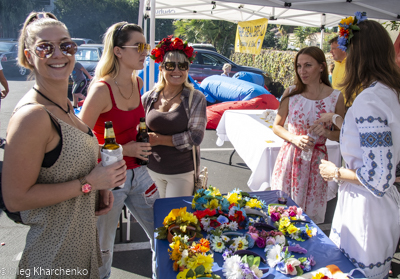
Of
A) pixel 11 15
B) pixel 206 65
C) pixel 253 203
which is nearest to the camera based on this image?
pixel 253 203

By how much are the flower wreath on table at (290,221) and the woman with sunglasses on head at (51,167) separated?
0.94m

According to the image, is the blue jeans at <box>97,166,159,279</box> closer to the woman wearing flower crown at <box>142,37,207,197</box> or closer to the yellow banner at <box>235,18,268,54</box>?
the woman wearing flower crown at <box>142,37,207,197</box>

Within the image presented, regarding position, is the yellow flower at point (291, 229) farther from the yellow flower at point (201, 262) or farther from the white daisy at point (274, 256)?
the yellow flower at point (201, 262)

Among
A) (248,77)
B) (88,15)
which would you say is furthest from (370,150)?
(88,15)

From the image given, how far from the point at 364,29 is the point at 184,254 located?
151cm

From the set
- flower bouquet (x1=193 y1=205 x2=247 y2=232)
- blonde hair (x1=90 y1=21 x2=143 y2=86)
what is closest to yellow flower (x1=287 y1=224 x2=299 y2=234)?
flower bouquet (x1=193 y1=205 x2=247 y2=232)

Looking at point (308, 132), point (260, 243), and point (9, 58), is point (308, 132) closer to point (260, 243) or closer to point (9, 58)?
point (260, 243)

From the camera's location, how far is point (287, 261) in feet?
4.39

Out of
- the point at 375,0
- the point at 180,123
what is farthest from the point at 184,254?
the point at 375,0

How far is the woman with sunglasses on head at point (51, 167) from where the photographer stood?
1101 millimetres

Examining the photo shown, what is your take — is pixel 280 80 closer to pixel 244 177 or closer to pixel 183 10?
pixel 183 10

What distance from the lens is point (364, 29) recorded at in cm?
159

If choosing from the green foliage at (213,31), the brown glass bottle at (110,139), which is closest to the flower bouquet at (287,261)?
the brown glass bottle at (110,139)

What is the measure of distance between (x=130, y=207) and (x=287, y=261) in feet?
3.88
